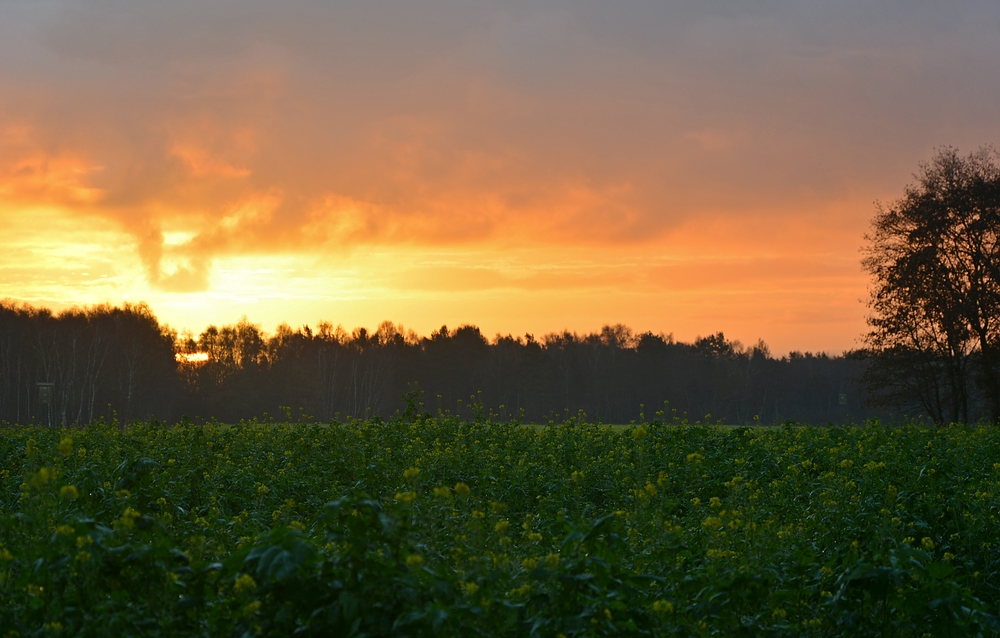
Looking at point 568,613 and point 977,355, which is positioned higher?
point 977,355

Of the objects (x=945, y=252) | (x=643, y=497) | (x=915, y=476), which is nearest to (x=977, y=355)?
(x=945, y=252)

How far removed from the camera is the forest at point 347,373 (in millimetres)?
60062

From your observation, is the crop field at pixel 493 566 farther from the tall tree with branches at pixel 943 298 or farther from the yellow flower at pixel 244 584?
the tall tree with branches at pixel 943 298

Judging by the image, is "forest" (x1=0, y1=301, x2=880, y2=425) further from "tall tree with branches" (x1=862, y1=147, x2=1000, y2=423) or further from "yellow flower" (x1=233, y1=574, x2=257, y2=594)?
"yellow flower" (x1=233, y1=574, x2=257, y2=594)

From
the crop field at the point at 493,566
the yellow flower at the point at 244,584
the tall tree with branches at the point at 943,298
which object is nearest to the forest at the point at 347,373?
the tall tree with branches at the point at 943,298

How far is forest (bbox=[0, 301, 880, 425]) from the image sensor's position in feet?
197

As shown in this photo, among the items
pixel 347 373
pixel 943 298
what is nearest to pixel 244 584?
pixel 943 298

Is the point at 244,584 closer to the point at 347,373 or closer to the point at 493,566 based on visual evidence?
the point at 493,566

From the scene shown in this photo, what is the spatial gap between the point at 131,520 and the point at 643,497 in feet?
11.9

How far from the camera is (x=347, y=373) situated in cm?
6956

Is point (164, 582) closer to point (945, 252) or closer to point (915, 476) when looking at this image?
point (915, 476)

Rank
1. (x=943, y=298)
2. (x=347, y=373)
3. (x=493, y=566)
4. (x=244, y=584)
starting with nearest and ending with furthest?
(x=244, y=584), (x=493, y=566), (x=943, y=298), (x=347, y=373)

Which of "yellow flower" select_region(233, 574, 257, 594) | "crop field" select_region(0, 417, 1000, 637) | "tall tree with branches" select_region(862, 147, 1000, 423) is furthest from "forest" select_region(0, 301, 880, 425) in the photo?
"yellow flower" select_region(233, 574, 257, 594)

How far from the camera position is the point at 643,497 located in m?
6.27
